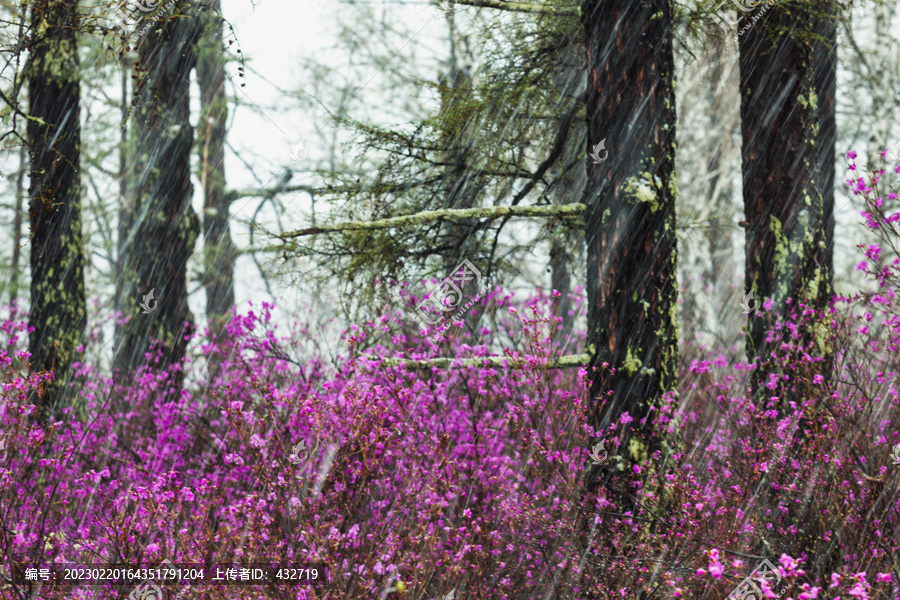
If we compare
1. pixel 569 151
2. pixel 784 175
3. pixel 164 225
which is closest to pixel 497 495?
pixel 569 151

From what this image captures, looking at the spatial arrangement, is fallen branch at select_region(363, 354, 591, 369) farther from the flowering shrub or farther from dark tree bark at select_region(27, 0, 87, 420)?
dark tree bark at select_region(27, 0, 87, 420)

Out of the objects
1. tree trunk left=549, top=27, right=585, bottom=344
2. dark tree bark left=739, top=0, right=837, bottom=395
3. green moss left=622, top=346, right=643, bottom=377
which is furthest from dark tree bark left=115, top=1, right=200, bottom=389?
dark tree bark left=739, top=0, right=837, bottom=395

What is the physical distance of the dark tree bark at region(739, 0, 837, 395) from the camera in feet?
18.3

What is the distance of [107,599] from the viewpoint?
3.73m

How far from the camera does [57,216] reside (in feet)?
22.4

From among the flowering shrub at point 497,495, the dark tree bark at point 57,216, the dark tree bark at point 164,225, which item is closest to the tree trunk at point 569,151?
the flowering shrub at point 497,495

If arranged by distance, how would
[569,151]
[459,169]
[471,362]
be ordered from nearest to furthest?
[471,362] → [459,169] → [569,151]

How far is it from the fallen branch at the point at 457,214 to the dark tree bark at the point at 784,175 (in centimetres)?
169

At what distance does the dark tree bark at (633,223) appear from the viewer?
189 inches

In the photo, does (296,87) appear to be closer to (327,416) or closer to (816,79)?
(816,79)

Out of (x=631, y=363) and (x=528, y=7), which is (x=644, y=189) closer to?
(x=631, y=363)

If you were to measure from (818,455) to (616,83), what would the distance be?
2.75 meters

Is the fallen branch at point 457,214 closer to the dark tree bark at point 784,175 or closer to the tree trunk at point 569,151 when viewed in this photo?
the tree trunk at point 569,151

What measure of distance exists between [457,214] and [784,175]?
265 centimetres
